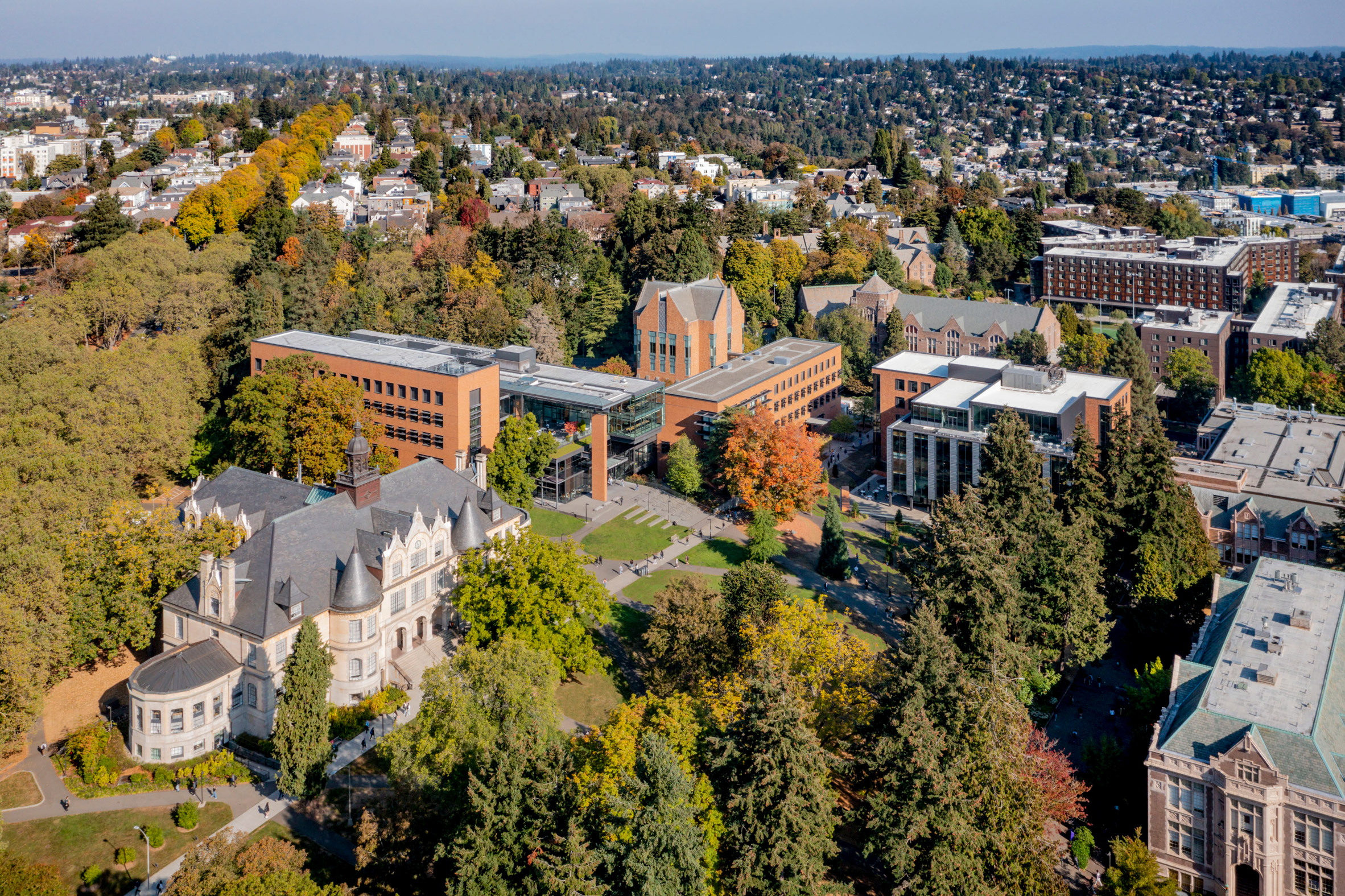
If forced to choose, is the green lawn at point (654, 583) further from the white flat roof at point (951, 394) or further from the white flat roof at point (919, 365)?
the white flat roof at point (919, 365)

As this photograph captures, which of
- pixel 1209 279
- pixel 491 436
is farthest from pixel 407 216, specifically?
pixel 1209 279

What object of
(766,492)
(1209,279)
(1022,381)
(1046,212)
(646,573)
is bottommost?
(646,573)

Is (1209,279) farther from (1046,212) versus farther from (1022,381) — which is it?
(1022,381)

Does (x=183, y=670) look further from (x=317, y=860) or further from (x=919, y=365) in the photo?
(x=919, y=365)

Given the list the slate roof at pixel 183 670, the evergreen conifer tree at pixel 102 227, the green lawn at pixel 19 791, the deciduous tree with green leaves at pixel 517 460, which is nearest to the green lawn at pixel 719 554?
the deciduous tree with green leaves at pixel 517 460

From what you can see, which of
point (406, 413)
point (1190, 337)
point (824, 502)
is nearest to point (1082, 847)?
point (824, 502)
